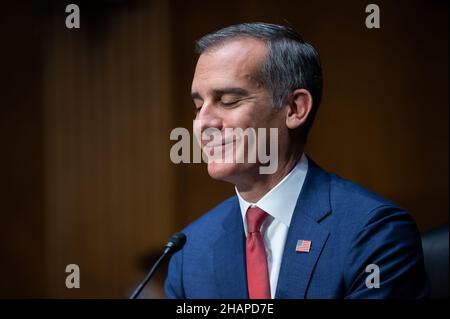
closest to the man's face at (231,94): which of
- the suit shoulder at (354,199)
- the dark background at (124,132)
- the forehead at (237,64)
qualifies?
the forehead at (237,64)

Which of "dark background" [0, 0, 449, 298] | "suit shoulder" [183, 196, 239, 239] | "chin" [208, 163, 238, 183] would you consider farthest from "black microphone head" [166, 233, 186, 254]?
"dark background" [0, 0, 449, 298]

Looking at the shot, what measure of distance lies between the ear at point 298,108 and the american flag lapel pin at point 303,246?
250 mm

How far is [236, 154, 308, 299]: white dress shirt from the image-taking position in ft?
4.69

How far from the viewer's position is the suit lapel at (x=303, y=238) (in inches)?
53.5

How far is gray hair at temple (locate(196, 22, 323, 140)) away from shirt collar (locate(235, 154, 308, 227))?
0.56 ft

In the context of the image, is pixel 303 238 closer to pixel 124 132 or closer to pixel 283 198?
pixel 283 198

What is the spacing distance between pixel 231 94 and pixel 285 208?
0.90 feet

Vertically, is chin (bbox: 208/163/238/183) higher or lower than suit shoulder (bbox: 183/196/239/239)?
higher

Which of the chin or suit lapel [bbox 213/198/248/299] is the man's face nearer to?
the chin

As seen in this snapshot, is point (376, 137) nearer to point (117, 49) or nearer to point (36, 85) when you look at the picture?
point (117, 49)

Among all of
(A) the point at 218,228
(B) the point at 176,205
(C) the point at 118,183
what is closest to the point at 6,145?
(C) the point at 118,183

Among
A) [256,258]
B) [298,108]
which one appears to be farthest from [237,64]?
[256,258]

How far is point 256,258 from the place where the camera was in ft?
4.68

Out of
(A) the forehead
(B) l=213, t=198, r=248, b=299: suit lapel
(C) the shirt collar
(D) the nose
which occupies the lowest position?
A: (B) l=213, t=198, r=248, b=299: suit lapel
